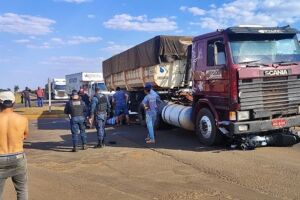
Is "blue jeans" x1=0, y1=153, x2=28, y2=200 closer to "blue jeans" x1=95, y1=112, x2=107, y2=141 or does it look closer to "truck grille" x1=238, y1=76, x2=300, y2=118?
"truck grille" x1=238, y1=76, x2=300, y2=118

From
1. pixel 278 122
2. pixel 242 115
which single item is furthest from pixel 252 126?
pixel 278 122

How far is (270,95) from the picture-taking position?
10750mm

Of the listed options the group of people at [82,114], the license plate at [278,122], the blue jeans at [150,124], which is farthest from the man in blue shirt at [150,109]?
the license plate at [278,122]

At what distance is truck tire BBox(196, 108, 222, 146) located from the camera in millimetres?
11377

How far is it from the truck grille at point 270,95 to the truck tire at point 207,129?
1166 millimetres

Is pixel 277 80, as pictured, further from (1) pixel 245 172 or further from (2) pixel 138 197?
(2) pixel 138 197

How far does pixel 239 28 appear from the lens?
10828mm

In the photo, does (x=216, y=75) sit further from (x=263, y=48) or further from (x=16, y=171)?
(x=16, y=171)

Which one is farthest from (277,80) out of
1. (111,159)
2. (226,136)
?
(111,159)

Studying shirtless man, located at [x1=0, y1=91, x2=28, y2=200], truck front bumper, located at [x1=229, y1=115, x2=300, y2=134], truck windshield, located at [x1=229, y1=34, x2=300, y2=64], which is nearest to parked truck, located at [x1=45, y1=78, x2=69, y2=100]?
truck windshield, located at [x1=229, y1=34, x2=300, y2=64]

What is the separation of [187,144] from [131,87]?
A: 758 centimetres

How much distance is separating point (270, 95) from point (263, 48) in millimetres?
1166

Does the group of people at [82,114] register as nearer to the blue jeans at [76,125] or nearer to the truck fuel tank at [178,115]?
the blue jeans at [76,125]

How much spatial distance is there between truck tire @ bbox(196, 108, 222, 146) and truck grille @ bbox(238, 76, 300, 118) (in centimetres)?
117
